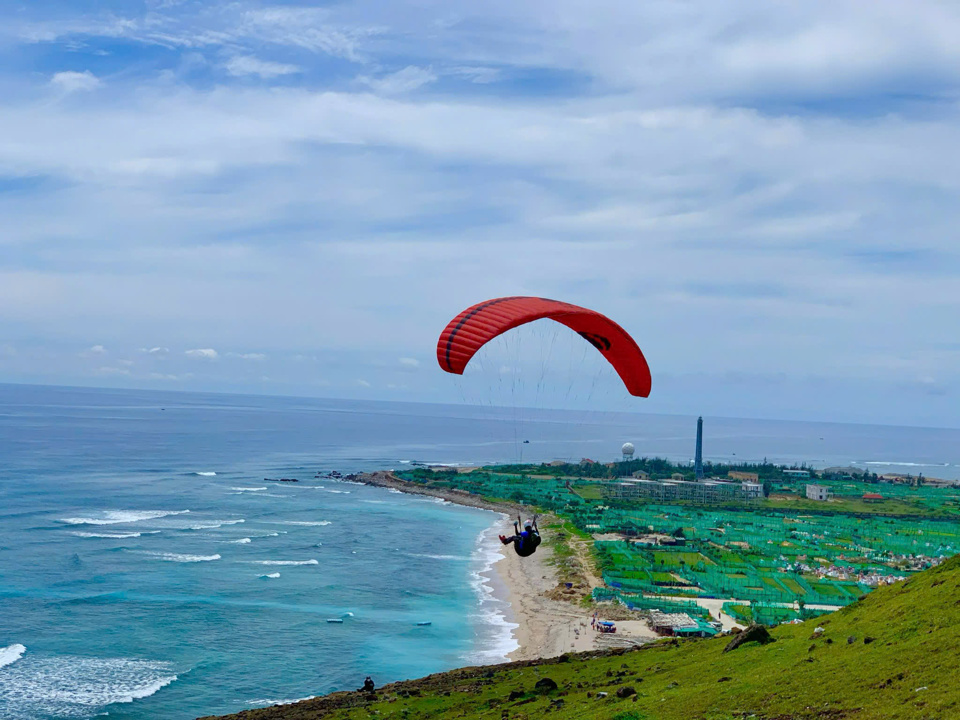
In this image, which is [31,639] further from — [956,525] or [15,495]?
[956,525]

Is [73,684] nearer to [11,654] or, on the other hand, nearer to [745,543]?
[11,654]

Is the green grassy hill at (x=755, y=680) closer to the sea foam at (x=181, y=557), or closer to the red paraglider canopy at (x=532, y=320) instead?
the red paraglider canopy at (x=532, y=320)

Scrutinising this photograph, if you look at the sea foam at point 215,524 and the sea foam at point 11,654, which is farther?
the sea foam at point 215,524

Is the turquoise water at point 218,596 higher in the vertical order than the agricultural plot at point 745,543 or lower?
lower

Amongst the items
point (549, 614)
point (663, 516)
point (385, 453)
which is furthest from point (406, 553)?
point (385, 453)

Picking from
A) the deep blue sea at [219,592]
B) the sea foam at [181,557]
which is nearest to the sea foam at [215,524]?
the deep blue sea at [219,592]
